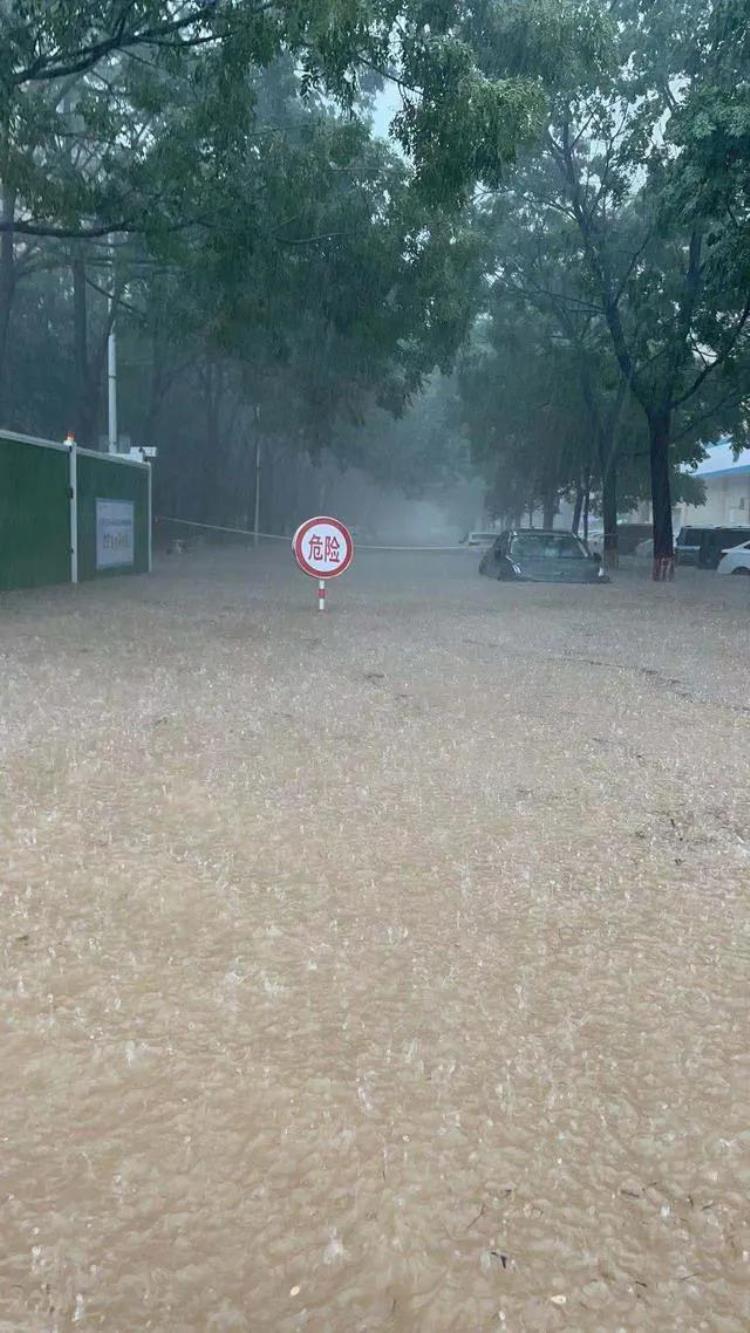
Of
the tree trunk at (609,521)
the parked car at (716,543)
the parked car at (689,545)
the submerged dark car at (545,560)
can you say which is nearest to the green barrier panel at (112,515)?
the submerged dark car at (545,560)

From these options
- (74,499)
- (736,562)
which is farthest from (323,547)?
(736,562)

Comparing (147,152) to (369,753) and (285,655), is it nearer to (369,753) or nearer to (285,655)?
(285,655)

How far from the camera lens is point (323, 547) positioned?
13.3 meters

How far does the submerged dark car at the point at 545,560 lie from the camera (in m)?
22.4

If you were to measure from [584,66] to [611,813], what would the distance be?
47.3 feet

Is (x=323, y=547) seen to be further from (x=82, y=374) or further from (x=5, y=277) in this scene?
(x=82, y=374)

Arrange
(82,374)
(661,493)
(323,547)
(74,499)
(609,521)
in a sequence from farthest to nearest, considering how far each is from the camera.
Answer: (609,521) → (82,374) → (661,493) → (74,499) → (323,547)

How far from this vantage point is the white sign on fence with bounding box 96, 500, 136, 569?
19.5 meters

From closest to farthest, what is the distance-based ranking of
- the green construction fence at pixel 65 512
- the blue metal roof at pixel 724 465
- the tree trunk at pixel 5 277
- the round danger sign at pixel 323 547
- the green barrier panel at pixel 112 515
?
the round danger sign at pixel 323 547, the green construction fence at pixel 65 512, the green barrier panel at pixel 112 515, the tree trunk at pixel 5 277, the blue metal roof at pixel 724 465

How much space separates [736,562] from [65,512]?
19.9m

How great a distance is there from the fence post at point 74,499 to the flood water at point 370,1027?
10.9 meters

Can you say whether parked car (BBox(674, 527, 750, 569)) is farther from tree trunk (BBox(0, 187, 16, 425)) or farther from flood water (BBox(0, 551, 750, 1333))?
flood water (BBox(0, 551, 750, 1333))

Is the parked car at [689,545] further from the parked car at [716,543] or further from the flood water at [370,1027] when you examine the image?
the flood water at [370,1027]

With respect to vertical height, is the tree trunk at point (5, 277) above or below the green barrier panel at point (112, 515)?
above
